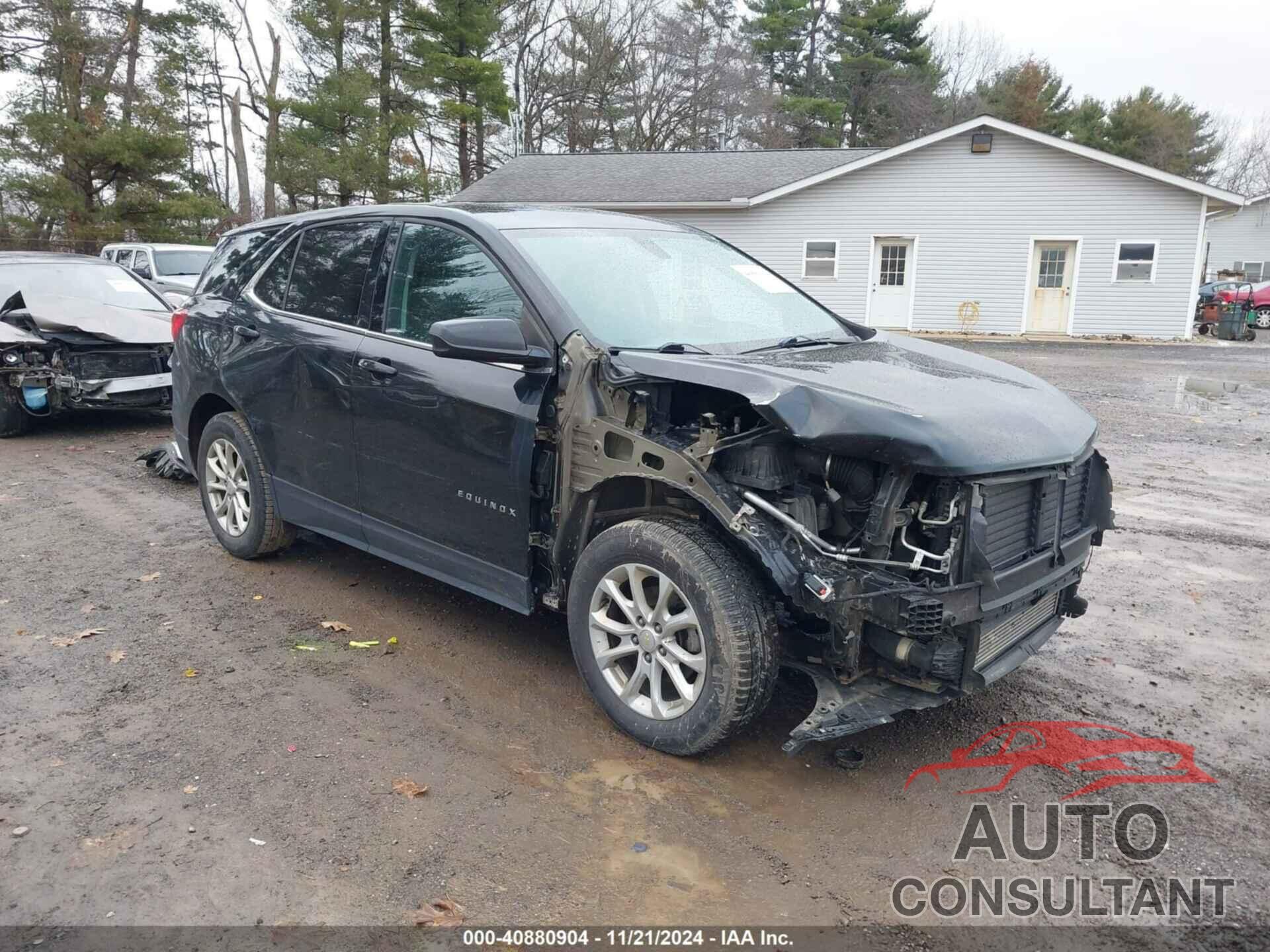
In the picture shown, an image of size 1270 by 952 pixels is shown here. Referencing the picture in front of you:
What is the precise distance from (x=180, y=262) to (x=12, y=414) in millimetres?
8626

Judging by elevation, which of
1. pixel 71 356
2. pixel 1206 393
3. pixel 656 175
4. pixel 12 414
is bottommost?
pixel 12 414

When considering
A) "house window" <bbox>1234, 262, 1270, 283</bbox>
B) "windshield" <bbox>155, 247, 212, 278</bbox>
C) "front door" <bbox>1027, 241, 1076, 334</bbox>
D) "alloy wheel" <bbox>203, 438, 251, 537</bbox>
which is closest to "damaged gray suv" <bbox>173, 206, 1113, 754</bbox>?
"alloy wheel" <bbox>203, 438, 251, 537</bbox>

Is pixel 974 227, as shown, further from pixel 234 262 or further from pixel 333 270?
pixel 333 270

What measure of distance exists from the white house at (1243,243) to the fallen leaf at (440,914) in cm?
4239

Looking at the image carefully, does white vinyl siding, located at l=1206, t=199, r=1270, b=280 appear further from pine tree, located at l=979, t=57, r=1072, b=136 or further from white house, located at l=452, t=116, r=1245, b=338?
white house, located at l=452, t=116, r=1245, b=338

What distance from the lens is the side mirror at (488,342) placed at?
11.5 feet

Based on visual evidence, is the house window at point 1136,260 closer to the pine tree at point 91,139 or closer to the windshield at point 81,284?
the windshield at point 81,284

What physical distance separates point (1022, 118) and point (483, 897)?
48.1m

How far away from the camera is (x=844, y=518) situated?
3143mm

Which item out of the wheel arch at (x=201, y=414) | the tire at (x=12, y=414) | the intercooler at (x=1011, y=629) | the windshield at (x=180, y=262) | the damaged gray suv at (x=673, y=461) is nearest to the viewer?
the damaged gray suv at (x=673, y=461)

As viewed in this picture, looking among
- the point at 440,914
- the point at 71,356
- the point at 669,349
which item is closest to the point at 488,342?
the point at 669,349

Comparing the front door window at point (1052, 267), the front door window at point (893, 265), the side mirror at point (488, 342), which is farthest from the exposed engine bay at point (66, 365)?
the front door window at point (1052, 267)

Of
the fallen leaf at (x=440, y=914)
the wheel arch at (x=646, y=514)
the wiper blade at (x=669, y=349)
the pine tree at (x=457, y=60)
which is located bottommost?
the fallen leaf at (x=440, y=914)

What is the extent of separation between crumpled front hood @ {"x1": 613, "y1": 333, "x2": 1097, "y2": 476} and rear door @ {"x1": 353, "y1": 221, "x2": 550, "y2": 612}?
65 cm
